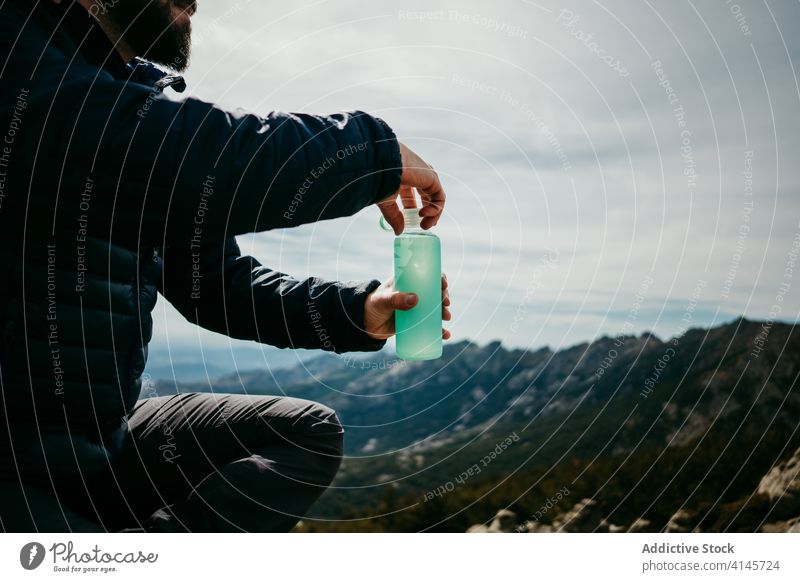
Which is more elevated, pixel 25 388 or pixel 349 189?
pixel 349 189

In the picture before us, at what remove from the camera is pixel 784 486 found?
527cm

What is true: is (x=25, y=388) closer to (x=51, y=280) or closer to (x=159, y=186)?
(x=51, y=280)

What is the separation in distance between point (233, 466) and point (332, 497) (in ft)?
50.9

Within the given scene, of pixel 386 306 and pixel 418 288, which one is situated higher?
pixel 418 288

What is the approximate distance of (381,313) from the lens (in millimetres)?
3301

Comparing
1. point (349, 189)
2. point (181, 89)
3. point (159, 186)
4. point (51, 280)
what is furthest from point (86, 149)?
point (181, 89)

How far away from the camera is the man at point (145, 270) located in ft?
7.13

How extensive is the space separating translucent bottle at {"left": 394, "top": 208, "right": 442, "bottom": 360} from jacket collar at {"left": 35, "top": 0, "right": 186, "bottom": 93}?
1.34m

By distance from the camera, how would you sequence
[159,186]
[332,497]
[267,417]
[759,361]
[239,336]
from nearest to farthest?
[159,186] → [267,417] → [239,336] → [759,361] → [332,497]

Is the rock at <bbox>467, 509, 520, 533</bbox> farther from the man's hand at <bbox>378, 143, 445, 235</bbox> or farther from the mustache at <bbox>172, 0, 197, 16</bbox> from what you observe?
the mustache at <bbox>172, 0, 197, 16</bbox>

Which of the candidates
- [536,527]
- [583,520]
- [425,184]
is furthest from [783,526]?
[425,184]

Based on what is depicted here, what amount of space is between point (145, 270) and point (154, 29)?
1.10 m

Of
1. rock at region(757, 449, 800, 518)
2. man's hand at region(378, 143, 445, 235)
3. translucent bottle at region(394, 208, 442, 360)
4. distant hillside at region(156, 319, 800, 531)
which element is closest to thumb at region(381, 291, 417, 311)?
translucent bottle at region(394, 208, 442, 360)

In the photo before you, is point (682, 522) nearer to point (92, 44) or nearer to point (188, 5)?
point (188, 5)
